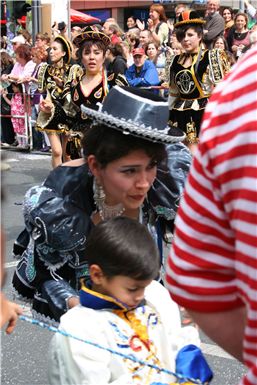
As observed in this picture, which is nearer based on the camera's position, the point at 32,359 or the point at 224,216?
the point at 224,216

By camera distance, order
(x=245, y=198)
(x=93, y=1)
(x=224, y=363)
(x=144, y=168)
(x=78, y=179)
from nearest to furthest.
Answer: (x=245, y=198), (x=144, y=168), (x=78, y=179), (x=224, y=363), (x=93, y=1)

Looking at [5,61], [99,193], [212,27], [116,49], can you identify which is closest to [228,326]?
[99,193]

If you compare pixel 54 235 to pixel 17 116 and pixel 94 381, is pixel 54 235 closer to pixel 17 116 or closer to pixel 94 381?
pixel 94 381

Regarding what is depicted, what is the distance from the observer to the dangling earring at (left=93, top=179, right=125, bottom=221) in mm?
2686

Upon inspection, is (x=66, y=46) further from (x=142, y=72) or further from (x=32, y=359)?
(x=32, y=359)

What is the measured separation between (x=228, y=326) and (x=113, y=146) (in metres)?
1.31

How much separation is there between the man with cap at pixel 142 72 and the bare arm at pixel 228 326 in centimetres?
1038

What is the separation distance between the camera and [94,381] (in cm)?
217

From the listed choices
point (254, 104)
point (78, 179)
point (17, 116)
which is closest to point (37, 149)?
point (17, 116)

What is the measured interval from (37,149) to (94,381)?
10.9 meters

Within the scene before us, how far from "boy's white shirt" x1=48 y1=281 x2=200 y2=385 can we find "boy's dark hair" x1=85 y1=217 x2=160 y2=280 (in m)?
0.13

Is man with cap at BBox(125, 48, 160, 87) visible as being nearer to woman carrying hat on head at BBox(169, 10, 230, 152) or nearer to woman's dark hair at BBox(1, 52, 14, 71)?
woman carrying hat on head at BBox(169, 10, 230, 152)

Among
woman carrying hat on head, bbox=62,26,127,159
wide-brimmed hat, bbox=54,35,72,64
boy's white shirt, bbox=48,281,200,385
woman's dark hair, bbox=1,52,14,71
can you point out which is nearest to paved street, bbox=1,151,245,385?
boy's white shirt, bbox=48,281,200,385

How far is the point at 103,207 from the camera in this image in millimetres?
2709
